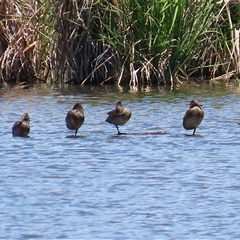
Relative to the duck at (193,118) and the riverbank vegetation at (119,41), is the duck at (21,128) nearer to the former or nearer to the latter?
the duck at (193,118)

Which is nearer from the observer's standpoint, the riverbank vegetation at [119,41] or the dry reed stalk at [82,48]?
the riverbank vegetation at [119,41]

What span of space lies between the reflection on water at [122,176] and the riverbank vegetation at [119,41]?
80.1 inches

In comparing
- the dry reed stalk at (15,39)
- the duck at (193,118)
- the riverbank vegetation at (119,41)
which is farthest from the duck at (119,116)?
the dry reed stalk at (15,39)

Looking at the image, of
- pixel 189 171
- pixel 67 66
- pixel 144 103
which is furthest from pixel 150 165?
pixel 67 66

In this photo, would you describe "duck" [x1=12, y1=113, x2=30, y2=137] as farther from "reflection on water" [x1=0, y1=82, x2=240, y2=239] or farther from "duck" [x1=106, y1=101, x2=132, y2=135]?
"duck" [x1=106, y1=101, x2=132, y2=135]

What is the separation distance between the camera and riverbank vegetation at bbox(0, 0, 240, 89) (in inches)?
623

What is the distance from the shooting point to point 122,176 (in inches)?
349

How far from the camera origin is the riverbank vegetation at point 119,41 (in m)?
15.8

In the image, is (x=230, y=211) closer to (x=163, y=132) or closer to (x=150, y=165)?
(x=150, y=165)

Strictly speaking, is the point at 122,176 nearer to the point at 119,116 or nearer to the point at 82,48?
the point at 119,116

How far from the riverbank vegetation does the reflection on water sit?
203cm

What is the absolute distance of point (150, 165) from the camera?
9422mm

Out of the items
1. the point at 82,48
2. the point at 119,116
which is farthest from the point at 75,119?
the point at 82,48

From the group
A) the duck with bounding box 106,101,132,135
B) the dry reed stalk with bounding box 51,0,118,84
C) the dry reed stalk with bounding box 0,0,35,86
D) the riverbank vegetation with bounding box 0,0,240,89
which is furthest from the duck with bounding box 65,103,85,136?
the dry reed stalk with bounding box 0,0,35,86
